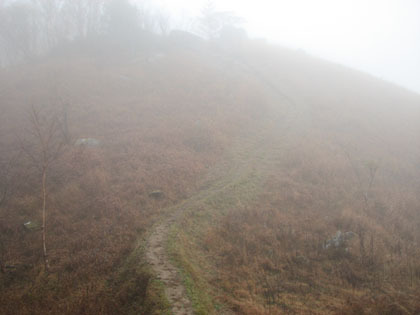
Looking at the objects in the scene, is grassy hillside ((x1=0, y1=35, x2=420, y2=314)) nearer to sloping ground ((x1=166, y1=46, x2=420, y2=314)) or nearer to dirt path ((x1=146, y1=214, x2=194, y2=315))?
sloping ground ((x1=166, y1=46, x2=420, y2=314))

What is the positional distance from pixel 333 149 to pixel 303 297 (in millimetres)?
14658

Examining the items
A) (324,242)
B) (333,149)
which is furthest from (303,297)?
(333,149)

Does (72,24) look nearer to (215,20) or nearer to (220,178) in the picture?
(215,20)

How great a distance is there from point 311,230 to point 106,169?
11.5 metres

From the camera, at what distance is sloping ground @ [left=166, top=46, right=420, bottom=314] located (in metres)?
7.63

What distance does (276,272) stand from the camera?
8.88 metres

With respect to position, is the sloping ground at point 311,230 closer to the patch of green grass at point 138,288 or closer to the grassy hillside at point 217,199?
the grassy hillside at point 217,199

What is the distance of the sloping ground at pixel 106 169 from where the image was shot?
790cm

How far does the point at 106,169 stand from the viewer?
617 inches

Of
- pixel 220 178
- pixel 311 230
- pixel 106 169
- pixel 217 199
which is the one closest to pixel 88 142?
pixel 106 169

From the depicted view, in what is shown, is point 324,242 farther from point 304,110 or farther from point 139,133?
point 304,110

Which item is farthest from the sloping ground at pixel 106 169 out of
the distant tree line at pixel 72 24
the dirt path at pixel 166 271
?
the distant tree line at pixel 72 24

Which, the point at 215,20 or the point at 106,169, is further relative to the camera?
the point at 215,20

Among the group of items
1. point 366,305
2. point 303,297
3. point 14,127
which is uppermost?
point 366,305
